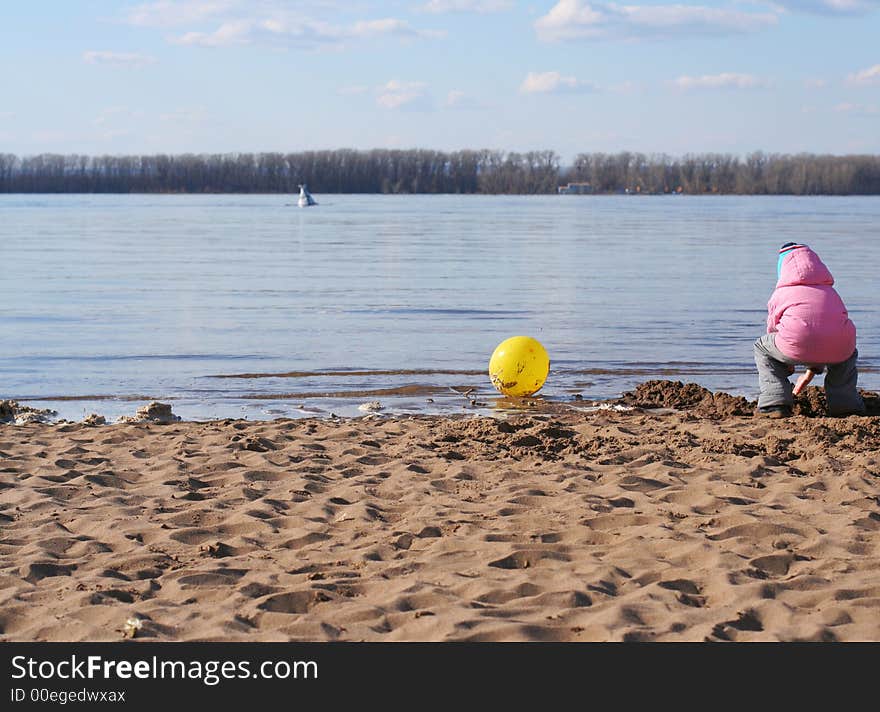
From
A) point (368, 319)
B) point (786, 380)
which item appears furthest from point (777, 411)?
point (368, 319)

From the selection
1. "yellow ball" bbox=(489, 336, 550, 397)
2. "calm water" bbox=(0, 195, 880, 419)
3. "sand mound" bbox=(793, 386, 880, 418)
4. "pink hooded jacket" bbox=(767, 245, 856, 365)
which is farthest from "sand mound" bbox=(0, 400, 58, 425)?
"sand mound" bbox=(793, 386, 880, 418)

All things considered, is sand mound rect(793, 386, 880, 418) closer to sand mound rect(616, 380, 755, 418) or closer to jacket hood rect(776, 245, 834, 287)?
sand mound rect(616, 380, 755, 418)

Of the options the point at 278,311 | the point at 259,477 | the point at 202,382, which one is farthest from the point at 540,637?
the point at 278,311

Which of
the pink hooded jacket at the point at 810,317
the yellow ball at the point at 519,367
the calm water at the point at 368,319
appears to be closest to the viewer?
the pink hooded jacket at the point at 810,317

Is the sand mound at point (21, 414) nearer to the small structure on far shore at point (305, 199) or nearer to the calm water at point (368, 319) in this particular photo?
the calm water at point (368, 319)

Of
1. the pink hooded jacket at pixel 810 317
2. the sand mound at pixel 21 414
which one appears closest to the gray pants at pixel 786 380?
the pink hooded jacket at pixel 810 317

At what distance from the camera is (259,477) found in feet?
23.0

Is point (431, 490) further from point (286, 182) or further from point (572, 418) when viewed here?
point (286, 182)

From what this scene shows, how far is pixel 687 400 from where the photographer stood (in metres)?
10.2

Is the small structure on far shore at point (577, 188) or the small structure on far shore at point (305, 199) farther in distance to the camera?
the small structure on far shore at point (577, 188)

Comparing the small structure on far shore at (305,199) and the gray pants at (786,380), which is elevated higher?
the small structure on far shore at (305,199)

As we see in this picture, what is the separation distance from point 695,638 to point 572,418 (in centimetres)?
502

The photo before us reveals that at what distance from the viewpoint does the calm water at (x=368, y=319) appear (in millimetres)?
11656

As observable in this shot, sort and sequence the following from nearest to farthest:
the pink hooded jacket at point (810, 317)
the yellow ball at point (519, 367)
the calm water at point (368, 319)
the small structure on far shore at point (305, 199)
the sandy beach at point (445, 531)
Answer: the sandy beach at point (445, 531), the pink hooded jacket at point (810, 317), the yellow ball at point (519, 367), the calm water at point (368, 319), the small structure on far shore at point (305, 199)
